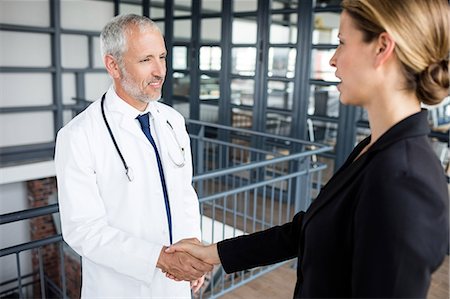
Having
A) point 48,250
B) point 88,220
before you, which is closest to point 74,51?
point 48,250

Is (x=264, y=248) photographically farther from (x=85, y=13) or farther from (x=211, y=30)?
(x=85, y=13)

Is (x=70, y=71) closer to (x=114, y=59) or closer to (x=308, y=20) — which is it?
(x=308, y=20)

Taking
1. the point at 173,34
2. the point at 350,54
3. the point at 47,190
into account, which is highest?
the point at 173,34

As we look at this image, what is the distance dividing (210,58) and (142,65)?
4178mm

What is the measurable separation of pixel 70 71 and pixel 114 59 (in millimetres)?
5392

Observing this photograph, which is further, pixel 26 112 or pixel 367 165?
pixel 26 112

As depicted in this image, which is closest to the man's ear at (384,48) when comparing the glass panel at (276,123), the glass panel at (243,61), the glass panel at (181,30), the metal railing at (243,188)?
the metal railing at (243,188)

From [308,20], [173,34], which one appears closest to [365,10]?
[308,20]

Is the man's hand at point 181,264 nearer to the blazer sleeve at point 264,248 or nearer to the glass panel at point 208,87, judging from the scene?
the blazer sleeve at point 264,248

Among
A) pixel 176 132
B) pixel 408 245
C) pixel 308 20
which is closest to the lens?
pixel 408 245

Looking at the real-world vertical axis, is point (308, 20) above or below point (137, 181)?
above

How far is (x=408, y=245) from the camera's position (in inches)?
28.6

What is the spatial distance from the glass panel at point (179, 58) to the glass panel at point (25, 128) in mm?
2045

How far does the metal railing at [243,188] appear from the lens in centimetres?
310
